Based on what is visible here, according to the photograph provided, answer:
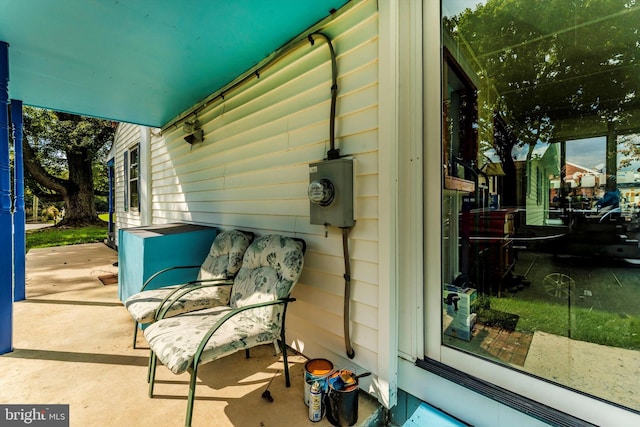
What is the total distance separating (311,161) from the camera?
7.60ft

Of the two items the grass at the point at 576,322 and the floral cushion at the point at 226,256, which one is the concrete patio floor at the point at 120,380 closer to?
the floral cushion at the point at 226,256

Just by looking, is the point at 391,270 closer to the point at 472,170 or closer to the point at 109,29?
the point at 472,170

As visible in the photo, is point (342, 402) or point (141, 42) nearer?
point (342, 402)

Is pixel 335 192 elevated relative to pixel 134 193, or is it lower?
lower

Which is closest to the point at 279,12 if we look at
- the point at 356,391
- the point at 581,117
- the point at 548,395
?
the point at 356,391

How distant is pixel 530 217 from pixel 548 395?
163 cm

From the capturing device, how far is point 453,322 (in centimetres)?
175

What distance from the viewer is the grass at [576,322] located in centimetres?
177

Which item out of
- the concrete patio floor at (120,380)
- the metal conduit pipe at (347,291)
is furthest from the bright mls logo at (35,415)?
the metal conduit pipe at (347,291)

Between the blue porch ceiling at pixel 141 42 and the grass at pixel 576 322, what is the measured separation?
7.87ft


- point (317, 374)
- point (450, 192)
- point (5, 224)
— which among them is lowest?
point (317, 374)

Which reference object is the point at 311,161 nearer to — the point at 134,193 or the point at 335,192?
the point at 335,192

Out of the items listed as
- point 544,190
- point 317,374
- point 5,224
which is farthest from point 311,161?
point 5,224

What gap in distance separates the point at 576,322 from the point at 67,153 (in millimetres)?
19950
